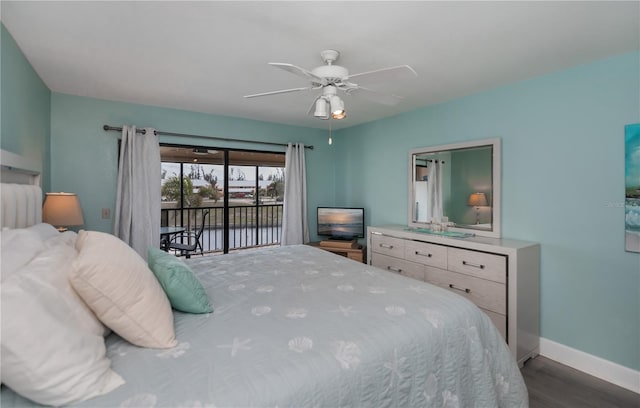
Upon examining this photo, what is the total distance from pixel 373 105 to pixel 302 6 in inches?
84.9

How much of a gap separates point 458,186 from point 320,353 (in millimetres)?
2835

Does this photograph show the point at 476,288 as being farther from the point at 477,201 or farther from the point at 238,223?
the point at 238,223

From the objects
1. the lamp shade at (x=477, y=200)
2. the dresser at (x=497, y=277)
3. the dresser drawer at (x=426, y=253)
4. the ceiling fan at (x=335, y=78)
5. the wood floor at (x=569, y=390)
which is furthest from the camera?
the lamp shade at (x=477, y=200)

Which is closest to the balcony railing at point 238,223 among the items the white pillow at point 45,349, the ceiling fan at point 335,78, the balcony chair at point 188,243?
the balcony chair at point 188,243

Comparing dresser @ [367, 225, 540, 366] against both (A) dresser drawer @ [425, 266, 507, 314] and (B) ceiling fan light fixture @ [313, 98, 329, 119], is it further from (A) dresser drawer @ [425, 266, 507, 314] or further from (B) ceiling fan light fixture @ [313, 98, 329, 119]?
(B) ceiling fan light fixture @ [313, 98, 329, 119]

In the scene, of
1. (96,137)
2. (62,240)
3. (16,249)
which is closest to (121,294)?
(16,249)

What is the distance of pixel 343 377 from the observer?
1.19 metres

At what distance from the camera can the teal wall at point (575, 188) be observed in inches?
93.3

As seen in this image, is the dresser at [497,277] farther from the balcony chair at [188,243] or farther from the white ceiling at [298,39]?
the balcony chair at [188,243]

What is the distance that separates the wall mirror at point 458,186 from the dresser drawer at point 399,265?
0.60 metres

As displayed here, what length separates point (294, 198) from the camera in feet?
15.8

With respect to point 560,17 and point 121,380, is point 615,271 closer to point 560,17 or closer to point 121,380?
point 560,17

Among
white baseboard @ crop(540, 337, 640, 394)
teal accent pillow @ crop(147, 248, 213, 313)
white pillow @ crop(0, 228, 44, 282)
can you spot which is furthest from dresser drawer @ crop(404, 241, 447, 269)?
white pillow @ crop(0, 228, 44, 282)

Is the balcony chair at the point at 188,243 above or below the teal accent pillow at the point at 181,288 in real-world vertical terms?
below
